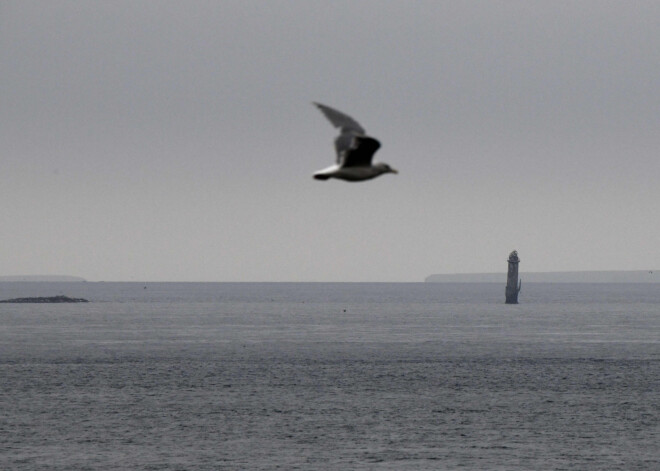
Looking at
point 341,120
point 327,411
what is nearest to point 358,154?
point 341,120

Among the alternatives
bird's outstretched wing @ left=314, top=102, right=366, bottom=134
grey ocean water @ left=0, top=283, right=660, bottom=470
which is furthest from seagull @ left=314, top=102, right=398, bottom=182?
grey ocean water @ left=0, top=283, right=660, bottom=470

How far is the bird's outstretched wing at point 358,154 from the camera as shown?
8.17 metres

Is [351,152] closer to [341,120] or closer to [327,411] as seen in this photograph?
[341,120]

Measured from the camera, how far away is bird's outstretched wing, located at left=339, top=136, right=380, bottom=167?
8167 mm

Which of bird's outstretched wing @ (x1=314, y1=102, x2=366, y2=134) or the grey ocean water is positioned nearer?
bird's outstretched wing @ (x1=314, y1=102, x2=366, y2=134)

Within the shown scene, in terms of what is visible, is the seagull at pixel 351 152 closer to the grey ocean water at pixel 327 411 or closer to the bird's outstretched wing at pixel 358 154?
the bird's outstretched wing at pixel 358 154

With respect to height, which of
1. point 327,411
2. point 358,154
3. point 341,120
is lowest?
point 327,411

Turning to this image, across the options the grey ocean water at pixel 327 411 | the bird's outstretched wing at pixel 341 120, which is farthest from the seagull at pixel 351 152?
the grey ocean water at pixel 327 411

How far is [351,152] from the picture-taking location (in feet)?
27.1

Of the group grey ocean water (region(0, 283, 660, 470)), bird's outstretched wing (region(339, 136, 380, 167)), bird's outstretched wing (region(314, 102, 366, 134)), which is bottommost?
grey ocean water (region(0, 283, 660, 470))

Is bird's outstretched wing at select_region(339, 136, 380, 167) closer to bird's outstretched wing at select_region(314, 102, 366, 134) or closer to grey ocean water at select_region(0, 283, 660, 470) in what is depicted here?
bird's outstretched wing at select_region(314, 102, 366, 134)

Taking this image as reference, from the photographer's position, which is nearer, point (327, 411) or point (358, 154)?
point (358, 154)

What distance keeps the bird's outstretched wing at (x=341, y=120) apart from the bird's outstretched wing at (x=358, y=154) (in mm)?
87

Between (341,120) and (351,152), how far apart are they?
0.28 meters
